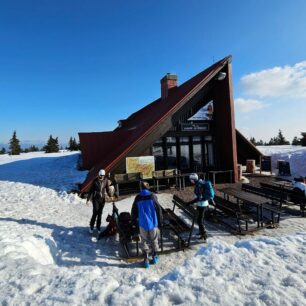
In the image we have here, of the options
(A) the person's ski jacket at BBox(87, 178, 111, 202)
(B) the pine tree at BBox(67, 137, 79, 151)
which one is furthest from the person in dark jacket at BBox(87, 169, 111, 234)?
(B) the pine tree at BBox(67, 137, 79, 151)

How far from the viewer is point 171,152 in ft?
45.9

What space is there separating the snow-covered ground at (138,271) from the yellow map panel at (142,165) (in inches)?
199

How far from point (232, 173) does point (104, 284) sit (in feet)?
38.5

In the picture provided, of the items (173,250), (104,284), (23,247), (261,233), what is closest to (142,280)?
(104,284)

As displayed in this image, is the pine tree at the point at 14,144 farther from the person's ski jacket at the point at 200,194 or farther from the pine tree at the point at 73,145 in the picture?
the person's ski jacket at the point at 200,194

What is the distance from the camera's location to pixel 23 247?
546 cm

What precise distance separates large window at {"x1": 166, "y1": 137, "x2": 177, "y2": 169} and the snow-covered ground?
22.4 ft

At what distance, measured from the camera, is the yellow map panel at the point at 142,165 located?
39.8 ft

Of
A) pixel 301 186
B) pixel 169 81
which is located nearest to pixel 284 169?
pixel 301 186

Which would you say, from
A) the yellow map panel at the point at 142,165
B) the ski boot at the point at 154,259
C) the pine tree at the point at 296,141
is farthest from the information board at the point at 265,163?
the pine tree at the point at 296,141

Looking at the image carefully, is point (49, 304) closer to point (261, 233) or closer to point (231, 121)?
point (261, 233)

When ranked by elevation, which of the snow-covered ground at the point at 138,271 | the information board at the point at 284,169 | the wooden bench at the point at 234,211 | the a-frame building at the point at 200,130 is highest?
the a-frame building at the point at 200,130

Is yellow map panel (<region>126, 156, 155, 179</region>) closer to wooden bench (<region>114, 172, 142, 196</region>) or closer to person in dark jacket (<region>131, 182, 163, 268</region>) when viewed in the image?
wooden bench (<region>114, 172, 142, 196</region>)

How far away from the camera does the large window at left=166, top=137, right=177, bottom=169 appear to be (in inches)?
545
